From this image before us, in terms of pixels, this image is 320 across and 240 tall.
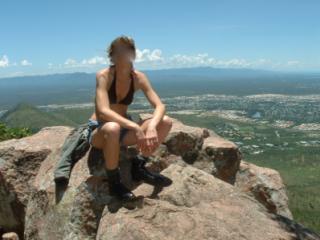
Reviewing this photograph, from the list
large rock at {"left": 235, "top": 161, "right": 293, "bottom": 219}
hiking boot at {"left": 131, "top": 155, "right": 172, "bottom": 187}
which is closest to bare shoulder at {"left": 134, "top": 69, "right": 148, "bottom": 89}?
hiking boot at {"left": 131, "top": 155, "right": 172, "bottom": 187}

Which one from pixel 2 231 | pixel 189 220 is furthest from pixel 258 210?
pixel 2 231

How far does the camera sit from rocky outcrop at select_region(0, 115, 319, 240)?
7887 mm

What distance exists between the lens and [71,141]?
10.1 m

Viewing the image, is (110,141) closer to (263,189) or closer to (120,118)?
(120,118)

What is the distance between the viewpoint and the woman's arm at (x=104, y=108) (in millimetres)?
8445

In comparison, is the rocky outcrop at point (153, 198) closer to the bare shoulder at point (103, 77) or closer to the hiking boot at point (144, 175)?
the hiking boot at point (144, 175)

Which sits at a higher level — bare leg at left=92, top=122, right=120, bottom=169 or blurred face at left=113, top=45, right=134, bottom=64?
blurred face at left=113, top=45, right=134, bottom=64

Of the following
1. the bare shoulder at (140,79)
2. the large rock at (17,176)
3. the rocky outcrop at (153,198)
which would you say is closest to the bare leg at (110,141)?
the rocky outcrop at (153,198)

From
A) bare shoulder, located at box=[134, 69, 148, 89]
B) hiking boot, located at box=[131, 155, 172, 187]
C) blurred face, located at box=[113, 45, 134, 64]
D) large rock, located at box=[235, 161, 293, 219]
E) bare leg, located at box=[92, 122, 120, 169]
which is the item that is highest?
blurred face, located at box=[113, 45, 134, 64]

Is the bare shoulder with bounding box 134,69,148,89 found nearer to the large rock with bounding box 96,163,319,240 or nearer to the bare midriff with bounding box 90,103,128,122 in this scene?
the bare midriff with bounding box 90,103,128,122

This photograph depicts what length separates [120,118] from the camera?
8.45 metres

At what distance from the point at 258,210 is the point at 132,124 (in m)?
2.84

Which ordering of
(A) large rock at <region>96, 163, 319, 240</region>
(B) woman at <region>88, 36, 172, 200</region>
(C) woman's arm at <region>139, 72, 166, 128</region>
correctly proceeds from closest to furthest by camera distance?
(A) large rock at <region>96, 163, 319, 240</region> → (B) woman at <region>88, 36, 172, 200</region> → (C) woman's arm at <region>139, 72, 166, 128</region>

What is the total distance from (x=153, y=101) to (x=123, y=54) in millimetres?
1206
